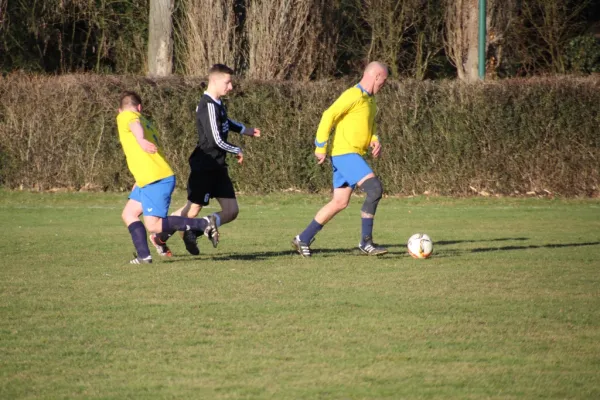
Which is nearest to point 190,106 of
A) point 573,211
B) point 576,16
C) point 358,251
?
point 573,211

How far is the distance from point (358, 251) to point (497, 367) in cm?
583

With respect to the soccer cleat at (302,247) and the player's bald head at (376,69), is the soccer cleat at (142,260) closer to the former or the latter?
the soccer cleat at (302,247)

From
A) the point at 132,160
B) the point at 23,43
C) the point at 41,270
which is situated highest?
the point at 23,43

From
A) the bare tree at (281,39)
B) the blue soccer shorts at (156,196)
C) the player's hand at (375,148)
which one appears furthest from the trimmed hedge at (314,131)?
the blue soccer shorts at (156,196)

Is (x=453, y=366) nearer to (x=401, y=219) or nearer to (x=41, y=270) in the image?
(x=41, y=270)

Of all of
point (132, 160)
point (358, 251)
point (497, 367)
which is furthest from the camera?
point (358, 251)

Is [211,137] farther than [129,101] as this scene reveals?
Yes

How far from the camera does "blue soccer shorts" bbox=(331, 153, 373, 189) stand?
417 inches

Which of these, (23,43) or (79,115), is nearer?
(79,115)

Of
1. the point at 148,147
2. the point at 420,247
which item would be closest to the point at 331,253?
the point at 420,247

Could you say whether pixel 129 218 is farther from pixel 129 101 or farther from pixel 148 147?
pixel 129 101

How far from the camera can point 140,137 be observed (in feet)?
31.2

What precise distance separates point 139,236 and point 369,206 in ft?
8.13

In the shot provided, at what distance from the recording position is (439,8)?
94.3 feet
